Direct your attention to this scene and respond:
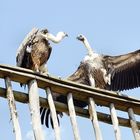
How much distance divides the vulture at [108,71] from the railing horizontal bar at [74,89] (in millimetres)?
2647

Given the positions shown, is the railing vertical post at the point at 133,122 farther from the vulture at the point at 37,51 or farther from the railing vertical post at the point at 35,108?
the railing vertical post at the point at 35,108

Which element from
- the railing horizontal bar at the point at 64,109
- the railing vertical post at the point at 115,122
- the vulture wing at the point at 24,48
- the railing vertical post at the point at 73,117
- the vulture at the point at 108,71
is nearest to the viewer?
the railing horizontal bar at the point at 64,109

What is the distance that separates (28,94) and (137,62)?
570 cm

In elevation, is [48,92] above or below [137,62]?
below

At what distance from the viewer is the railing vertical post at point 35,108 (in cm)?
1098

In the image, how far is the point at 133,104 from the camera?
13062mm

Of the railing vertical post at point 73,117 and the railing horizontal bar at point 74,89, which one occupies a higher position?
the railing horizontal bar at point 74,89

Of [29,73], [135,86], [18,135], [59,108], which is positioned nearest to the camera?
[18,135]

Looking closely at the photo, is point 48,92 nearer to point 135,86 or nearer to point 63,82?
point 63,82

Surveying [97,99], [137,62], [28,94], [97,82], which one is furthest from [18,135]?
[137,62]

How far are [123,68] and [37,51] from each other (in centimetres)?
364

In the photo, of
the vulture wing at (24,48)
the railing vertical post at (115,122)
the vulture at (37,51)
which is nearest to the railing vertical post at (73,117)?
the railing vertical post at (115,122)

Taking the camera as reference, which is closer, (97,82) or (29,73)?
(29,73)

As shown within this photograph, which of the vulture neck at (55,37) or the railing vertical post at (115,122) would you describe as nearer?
the railing vertical post at (115,122)
